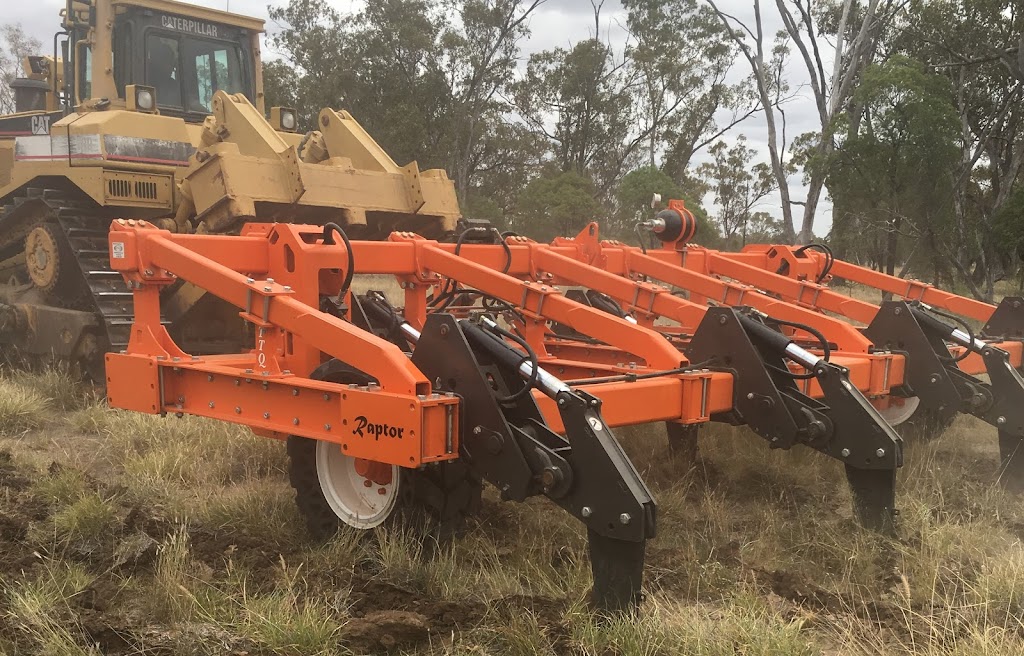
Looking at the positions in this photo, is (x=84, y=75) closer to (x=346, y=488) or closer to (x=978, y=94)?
(x=346, y=488)

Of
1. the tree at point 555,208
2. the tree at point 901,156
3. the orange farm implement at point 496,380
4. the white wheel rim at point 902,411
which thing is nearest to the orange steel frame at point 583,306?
the orange farm implement at point 496,380

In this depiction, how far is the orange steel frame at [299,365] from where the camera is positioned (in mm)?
3301

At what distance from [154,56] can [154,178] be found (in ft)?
4.90

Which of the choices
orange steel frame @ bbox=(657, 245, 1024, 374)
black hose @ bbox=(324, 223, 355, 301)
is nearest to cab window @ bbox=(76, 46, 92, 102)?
black hose @ bbox=(324, 223, 355, 301)

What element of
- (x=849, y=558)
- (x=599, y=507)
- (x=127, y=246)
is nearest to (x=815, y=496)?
A: (x=849, y=558)

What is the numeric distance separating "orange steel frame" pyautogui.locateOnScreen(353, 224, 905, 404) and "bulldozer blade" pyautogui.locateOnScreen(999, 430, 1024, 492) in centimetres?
74

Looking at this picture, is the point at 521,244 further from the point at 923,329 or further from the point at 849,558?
the point at 849,558

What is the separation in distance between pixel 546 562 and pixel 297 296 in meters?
1.76

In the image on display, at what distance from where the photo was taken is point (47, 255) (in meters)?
7.93

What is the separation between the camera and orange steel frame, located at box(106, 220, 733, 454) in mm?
3301

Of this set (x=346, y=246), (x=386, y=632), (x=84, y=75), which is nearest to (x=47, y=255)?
(x=84, y=75)

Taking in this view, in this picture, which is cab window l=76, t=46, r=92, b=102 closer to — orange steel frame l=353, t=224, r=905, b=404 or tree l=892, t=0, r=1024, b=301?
orange steel frame l=353, t=224, r=905, b=404

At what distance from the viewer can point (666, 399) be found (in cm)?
396

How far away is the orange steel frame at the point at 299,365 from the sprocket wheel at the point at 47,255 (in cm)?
398
